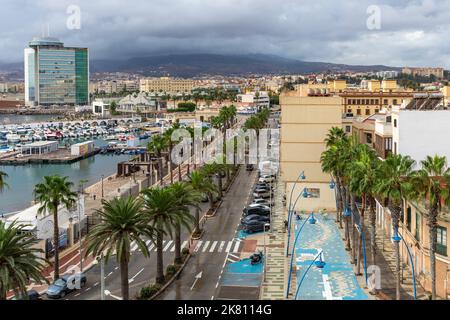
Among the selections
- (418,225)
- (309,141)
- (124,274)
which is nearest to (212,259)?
(124,274)

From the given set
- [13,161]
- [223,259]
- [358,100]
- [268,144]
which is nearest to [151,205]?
[223,259]

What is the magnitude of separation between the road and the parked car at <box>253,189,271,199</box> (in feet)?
3.04

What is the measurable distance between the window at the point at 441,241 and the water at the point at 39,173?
47.8 metres

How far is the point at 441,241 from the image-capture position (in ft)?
84.1

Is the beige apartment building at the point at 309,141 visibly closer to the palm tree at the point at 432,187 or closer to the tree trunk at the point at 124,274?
the palm tree at the point at 432,187

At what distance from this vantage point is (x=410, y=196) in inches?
904

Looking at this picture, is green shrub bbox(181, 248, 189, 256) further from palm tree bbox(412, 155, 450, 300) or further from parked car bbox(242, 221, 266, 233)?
palm tree bbox(412, 155, 450, 300)

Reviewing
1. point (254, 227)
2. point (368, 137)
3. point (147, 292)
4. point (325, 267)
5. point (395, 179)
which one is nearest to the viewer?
point (395, 179)

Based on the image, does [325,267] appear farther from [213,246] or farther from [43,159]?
[43,159]

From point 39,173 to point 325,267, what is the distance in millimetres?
68225

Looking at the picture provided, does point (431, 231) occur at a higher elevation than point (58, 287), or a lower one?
higher

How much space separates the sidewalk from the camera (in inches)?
1112
